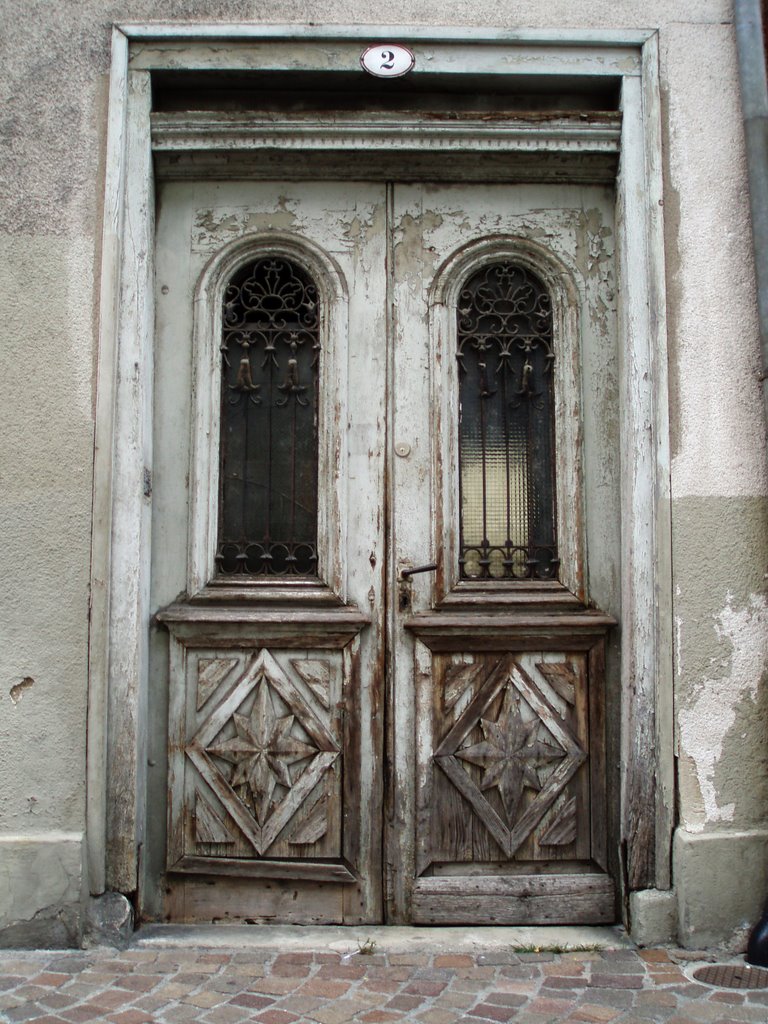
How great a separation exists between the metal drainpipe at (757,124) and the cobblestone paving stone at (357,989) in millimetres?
2118

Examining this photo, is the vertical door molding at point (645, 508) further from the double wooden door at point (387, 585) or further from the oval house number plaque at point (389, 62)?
the oval house number plaque at point (389, 62)

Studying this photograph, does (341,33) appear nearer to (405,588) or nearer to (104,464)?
(104,464)

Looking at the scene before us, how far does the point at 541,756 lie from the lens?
12.1ft

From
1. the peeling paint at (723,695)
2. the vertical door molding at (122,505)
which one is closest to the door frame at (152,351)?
the vertical door molding at (122,505)

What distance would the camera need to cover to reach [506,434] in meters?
3.86

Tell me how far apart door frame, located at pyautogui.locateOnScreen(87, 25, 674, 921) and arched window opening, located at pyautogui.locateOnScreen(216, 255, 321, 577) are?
1.11ft

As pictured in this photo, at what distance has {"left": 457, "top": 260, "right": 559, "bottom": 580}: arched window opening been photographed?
382 centimetres

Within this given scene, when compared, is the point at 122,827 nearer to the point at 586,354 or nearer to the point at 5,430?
the point at 5,430

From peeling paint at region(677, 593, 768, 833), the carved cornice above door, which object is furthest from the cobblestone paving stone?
the carved cornice above door

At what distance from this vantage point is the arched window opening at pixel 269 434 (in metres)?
3.79

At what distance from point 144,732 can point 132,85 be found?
2.58m

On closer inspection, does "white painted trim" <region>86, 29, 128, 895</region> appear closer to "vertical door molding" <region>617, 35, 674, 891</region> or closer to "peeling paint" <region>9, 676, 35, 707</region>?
"peeling paint" <region>9, 676, 35, 707</region>

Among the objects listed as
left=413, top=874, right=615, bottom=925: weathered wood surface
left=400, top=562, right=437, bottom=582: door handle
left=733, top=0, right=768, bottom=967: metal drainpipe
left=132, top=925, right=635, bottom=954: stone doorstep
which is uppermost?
left=733, top=0, right=768, bottom=967: metal drainpipe

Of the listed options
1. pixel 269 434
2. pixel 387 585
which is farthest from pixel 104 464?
pixel 387 585
